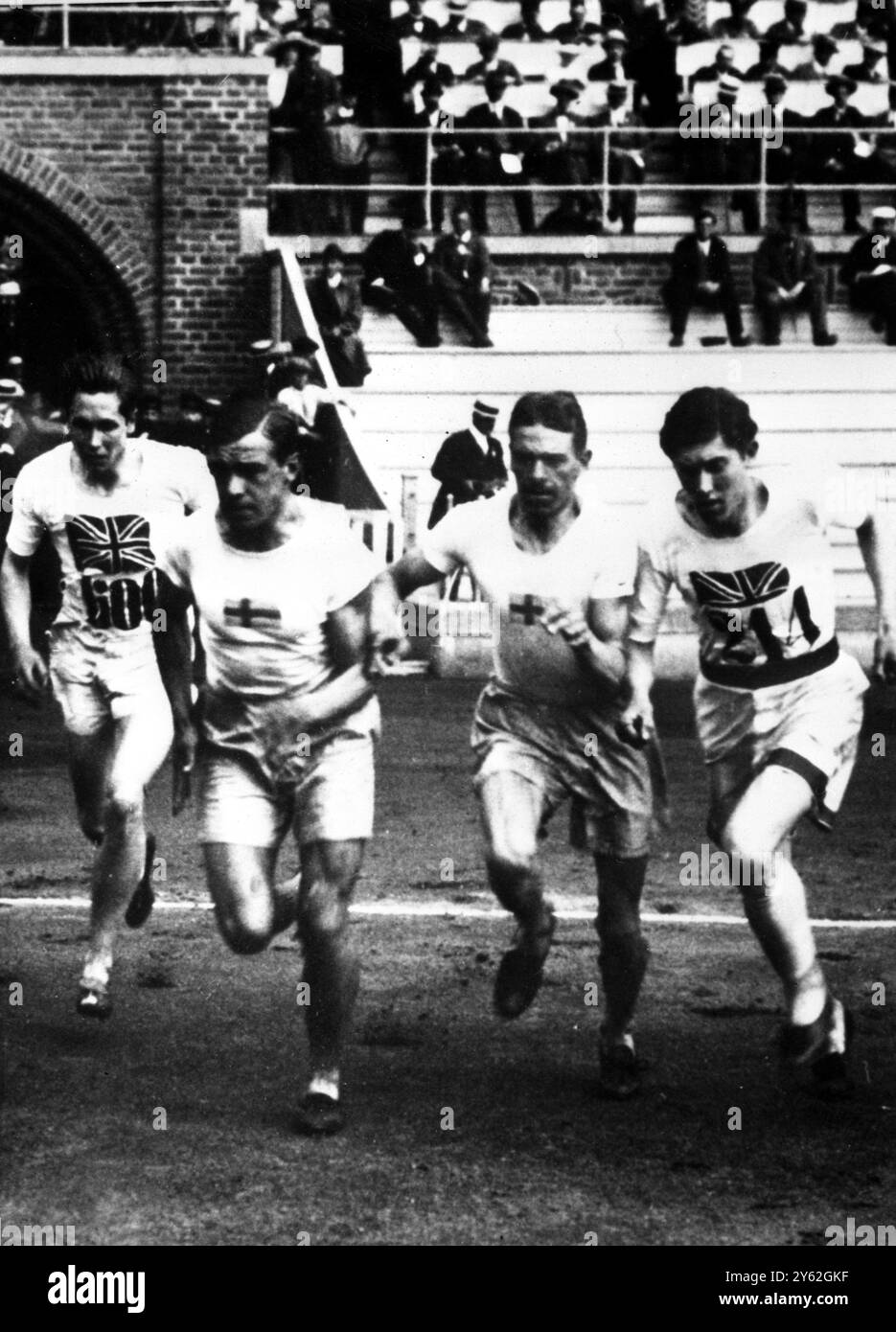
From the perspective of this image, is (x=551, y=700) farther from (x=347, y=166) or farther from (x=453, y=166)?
(x=453, y=166)

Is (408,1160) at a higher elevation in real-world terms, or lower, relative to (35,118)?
lower

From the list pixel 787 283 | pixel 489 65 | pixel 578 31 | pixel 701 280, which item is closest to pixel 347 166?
pixel 489 65

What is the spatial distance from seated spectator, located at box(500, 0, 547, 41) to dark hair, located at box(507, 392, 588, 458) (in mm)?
15956

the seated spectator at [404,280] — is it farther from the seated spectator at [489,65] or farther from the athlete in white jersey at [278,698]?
the athlete in white jersey at [278,698]

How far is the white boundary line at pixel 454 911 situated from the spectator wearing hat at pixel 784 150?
12583 mm

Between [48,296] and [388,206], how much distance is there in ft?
10.4

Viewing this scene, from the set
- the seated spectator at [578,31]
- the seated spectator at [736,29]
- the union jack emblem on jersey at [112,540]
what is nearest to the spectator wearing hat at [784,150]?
the seated spectator at [736,29]

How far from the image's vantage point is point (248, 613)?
5.82 metres

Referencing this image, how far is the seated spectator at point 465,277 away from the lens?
18.3 metres

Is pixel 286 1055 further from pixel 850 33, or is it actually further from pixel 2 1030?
pixel 850 33

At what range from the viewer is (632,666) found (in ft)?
19.6

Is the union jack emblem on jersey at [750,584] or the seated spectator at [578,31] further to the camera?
the seated spectator at [578,31]

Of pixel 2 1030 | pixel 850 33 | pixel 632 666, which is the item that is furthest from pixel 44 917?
pixel 850 33

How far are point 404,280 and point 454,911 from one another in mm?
11502
